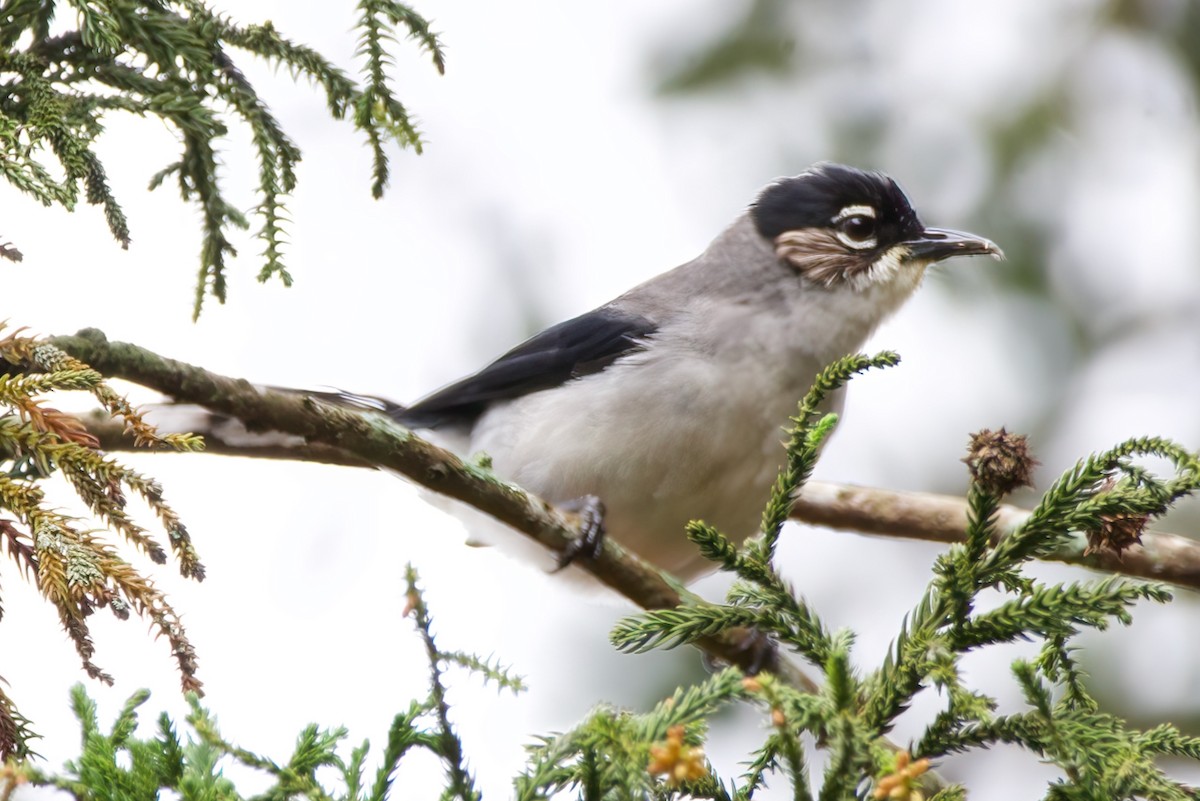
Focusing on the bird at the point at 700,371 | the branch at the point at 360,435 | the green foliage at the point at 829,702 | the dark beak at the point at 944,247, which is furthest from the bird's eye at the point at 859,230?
the green foliage at the point at 829,702

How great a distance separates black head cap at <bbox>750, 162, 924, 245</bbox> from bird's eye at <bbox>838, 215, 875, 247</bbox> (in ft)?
0.14

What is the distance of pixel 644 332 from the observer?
221 inches

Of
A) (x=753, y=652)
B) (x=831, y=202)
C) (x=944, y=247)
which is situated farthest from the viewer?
(x=831, y=202)

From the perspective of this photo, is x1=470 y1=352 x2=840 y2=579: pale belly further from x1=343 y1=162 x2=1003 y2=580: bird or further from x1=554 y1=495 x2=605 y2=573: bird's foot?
x1=554 y1=495 x2=605 y2=573: bird's foot

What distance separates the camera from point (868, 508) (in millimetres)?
5801

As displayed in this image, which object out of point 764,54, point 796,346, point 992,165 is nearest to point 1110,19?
point 992,165

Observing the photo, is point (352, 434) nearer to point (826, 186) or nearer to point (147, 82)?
point (147, 82)

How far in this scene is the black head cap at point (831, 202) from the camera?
19.7 ft

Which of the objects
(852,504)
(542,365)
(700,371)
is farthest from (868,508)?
(542,365)

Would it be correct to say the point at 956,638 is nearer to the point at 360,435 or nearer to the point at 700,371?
the point at 360,435

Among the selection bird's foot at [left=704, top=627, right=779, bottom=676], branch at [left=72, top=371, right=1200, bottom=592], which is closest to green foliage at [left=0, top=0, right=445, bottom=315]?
branch at [left=72, top=371, right=1200, bottom=592]

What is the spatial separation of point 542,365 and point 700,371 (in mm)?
900

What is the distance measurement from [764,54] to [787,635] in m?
6.95

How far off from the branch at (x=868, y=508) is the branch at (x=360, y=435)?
217 mm
